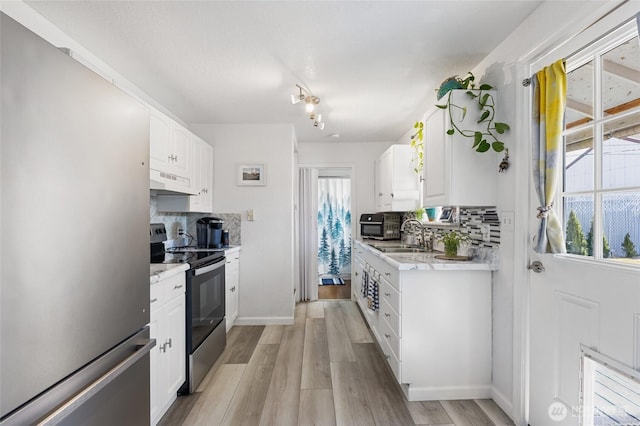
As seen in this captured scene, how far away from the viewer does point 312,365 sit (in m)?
2.57

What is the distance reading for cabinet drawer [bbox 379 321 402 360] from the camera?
212cm

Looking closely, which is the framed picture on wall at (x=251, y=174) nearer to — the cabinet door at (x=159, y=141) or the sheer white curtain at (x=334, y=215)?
the cabinet door at (x=159, y=141)

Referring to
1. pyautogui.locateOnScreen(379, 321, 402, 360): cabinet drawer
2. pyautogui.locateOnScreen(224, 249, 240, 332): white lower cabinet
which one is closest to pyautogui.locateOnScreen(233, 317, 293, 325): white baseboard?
pyautogui.locateOnScreen(224, 249, 240, 332): white lower cabinet

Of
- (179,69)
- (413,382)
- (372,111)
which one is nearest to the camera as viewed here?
(413,382)

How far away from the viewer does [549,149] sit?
5.21ft

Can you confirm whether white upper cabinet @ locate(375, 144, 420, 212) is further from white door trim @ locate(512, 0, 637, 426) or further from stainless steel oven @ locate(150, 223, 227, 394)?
stainless steel oven @ locate(150, 223, 227, 394)

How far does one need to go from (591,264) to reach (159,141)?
278 centimetres

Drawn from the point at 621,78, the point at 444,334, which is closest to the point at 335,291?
the point at 444,334

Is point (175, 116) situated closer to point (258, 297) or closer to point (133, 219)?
point (258, 297)

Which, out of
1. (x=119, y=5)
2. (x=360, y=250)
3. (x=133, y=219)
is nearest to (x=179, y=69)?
(x=119, y=5)

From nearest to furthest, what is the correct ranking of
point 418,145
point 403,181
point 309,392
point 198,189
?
point 309,392, point 418,145, point 198,189, point 403,181

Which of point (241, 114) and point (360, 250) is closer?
point (241, 114)

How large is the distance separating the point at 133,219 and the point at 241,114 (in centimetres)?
250

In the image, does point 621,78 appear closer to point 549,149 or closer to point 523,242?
point 549,149
